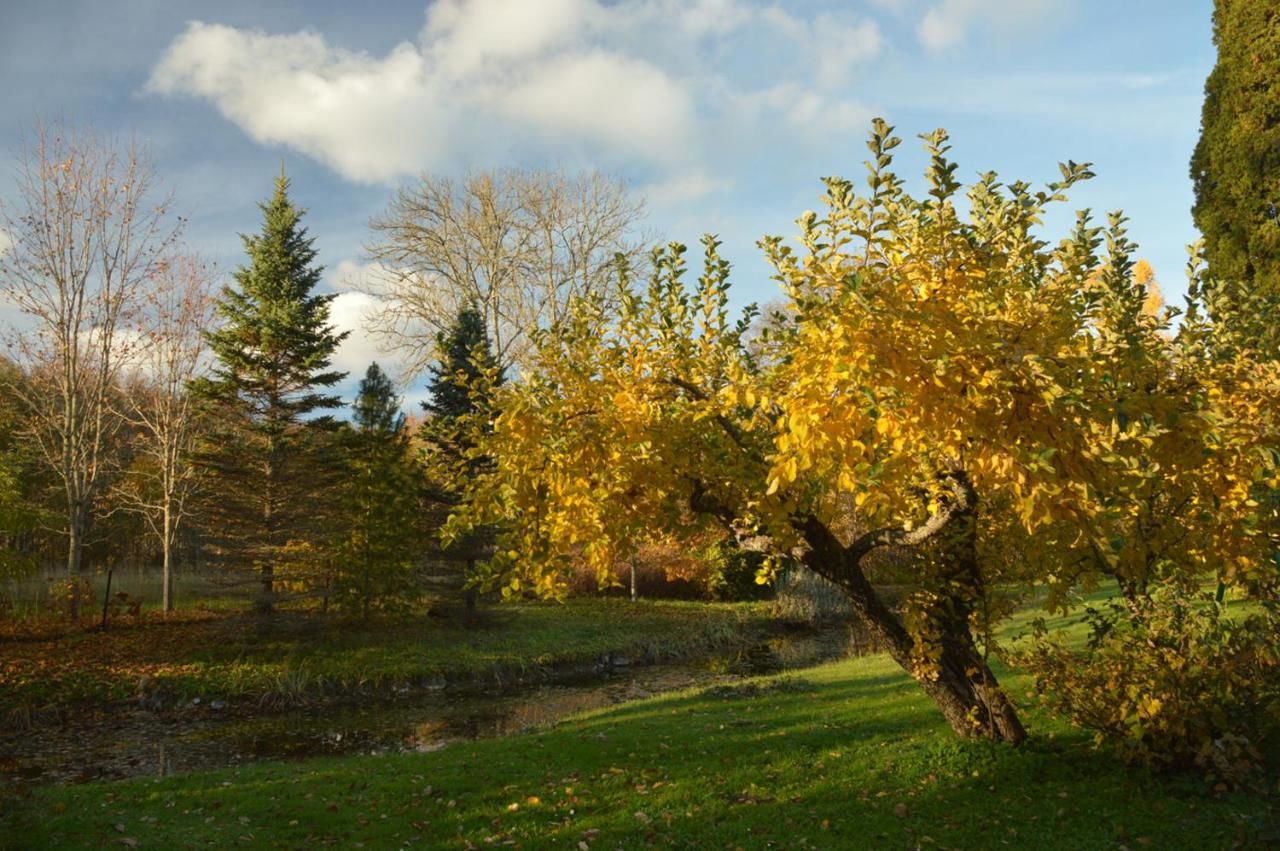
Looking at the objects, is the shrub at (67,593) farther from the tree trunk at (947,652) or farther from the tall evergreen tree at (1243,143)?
the tall evergreen tree at (1243,143)

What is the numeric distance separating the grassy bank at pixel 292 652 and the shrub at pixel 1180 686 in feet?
39.5

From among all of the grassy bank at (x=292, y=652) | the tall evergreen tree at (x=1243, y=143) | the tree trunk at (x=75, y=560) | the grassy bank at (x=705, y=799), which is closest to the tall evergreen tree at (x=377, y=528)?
the grassy bank at (x=292, y=652)

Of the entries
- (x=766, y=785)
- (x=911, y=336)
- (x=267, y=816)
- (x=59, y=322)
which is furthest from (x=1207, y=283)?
(x=59, y=322)

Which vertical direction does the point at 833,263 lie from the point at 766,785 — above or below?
above

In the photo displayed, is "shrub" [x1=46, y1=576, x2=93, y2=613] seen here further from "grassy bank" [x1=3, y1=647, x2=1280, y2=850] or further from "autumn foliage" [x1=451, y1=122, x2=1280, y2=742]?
"autumn foliage" [x1=451, y1=122, x2=1280, y2=742]

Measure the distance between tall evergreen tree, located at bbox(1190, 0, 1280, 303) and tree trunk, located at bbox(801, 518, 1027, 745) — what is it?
9863 mm

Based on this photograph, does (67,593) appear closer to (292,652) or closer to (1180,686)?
(292,652)

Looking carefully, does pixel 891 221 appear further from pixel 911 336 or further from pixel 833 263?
pixel 911 336

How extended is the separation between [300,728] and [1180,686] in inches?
452

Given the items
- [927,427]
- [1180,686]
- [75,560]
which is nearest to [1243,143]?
[1180,686]

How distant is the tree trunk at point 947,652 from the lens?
5.63 metres

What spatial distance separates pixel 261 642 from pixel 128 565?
41.1 ft

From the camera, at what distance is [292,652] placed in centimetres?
1535

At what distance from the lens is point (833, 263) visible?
401 cm
